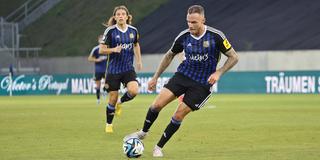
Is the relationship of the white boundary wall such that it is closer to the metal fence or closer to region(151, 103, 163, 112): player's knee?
the metal fence

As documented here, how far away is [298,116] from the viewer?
23.8 metres

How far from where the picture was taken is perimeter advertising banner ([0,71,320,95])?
40.7m

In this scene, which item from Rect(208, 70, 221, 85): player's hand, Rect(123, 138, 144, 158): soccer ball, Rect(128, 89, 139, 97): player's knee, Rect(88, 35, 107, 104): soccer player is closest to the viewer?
Rect(208, 70, 221, 85): player's hand

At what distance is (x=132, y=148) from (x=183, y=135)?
4.62 meters

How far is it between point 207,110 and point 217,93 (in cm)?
1563

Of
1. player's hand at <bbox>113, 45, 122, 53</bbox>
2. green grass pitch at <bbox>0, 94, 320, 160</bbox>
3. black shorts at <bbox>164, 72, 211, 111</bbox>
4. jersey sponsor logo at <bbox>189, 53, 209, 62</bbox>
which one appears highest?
player's hand at <bbox>113, 45, 122, 53</bbox>

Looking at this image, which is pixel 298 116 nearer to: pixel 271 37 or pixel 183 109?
pixel 183 109

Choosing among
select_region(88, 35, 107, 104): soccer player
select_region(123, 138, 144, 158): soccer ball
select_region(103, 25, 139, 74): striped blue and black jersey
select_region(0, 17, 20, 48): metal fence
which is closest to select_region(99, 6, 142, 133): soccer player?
select_region(103, 25, 139, 74): striped blue and black jersey

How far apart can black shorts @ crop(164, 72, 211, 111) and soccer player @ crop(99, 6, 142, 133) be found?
5.34m

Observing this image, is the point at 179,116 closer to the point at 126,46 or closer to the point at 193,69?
the point at 193,69

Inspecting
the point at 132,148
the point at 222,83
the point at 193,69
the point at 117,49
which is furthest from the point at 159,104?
the point at 222,83

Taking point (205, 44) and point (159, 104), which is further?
point (159, 104)

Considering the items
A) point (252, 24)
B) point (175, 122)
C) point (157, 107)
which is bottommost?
point (175, 122)

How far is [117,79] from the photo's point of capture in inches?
751
